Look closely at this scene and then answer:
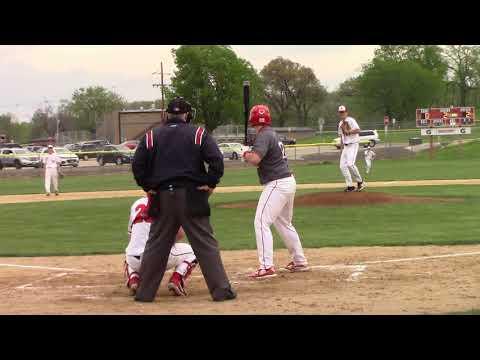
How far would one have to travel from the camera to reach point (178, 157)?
7.62m

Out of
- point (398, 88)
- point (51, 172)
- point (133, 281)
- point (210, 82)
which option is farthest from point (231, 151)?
point (133, 281)

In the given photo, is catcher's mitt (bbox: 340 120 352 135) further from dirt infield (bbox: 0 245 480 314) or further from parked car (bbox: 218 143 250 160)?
parked car (bbox: 218 143 250 160)

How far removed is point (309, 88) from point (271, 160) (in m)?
95.2

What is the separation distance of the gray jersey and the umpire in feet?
4.72

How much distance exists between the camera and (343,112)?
17094mm

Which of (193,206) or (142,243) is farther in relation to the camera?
(142,243)

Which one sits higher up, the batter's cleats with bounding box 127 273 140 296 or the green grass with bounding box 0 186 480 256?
the batter's cleats with bounding box 127 273 140 296

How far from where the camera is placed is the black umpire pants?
759 centimetres

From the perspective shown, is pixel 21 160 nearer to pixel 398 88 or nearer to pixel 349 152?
pixel 349 152

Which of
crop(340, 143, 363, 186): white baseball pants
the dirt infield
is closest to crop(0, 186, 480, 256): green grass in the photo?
the dirt infield

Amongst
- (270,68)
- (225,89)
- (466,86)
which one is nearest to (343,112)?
(225,89)

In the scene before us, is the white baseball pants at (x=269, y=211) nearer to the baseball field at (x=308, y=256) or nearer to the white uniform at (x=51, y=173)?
the baseball field at (x=308, y=256)

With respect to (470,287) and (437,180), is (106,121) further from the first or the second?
(470,287)

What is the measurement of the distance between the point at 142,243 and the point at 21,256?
428 cm
